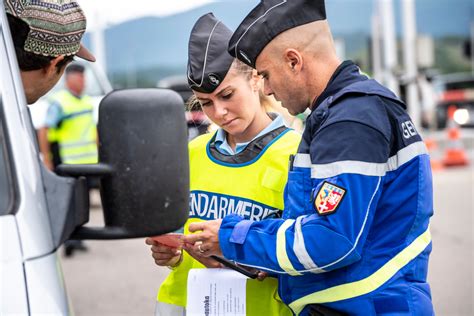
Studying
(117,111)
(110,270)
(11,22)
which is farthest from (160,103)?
(110,270)

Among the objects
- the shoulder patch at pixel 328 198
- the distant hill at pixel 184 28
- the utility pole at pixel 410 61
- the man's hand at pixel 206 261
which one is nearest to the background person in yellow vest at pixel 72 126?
the distant hill at pixel 184 28

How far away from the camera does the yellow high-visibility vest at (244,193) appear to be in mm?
3125

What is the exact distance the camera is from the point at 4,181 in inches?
81.4

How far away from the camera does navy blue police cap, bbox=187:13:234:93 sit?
131 inches

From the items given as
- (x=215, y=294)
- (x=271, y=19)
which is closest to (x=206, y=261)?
(x=215, y=294)

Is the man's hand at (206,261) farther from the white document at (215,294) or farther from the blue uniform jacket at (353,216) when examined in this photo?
the blue uniform jacket at (353,216)

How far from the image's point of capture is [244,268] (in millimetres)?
3025

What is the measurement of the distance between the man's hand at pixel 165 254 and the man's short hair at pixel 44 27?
0.88 m

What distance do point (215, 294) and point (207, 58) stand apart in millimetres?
934

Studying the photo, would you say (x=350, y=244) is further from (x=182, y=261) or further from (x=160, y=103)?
(x=182, y=261)

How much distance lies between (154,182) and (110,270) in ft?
22.2

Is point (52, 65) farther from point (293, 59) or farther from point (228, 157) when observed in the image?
point (228, 157)

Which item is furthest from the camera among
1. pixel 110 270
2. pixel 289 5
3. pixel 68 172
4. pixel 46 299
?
pixel 110 270

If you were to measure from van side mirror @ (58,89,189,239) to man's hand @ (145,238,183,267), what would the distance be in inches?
41.1
